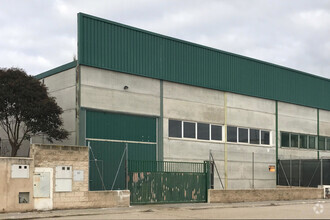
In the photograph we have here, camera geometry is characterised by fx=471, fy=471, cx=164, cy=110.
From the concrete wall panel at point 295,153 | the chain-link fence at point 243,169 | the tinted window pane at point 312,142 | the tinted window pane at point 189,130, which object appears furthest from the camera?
the tinted window pane at point 312,142

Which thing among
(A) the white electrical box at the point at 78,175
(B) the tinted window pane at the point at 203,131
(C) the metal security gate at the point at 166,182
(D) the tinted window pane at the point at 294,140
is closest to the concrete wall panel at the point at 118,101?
(B) the tinted window pane at the point at 203,131

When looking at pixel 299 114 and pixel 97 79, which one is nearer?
pixel 97 79

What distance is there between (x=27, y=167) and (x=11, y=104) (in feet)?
14.5

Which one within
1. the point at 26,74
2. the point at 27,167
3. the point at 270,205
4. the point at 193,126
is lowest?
the point at 270,205

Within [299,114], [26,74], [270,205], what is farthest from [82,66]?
[299,114]

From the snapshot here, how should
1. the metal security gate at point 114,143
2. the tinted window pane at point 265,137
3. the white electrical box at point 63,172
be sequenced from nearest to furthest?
1. the white electrical box at point 63,172
2. the metal security gate at point 114,143
3. the tinted window pane at point 265,137

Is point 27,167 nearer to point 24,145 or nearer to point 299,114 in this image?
point 24,145

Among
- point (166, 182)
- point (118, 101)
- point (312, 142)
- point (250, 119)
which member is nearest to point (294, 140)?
point (312, 142)

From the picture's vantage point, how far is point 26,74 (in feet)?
78.2

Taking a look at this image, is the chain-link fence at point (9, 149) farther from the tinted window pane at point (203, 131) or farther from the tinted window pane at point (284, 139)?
the tinted window pane at point (284, 139)

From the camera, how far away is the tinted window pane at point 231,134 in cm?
3306

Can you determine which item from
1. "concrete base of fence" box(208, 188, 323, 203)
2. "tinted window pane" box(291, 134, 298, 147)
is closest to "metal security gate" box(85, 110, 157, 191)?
"concrete base of fence" box(208, 188, 323, 203)

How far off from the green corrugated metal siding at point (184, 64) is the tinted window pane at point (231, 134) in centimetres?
272

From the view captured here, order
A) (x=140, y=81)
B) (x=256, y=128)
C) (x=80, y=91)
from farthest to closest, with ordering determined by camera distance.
→ (x=256, y=128) → (x=140, y=81) → (x=80, y=91)
